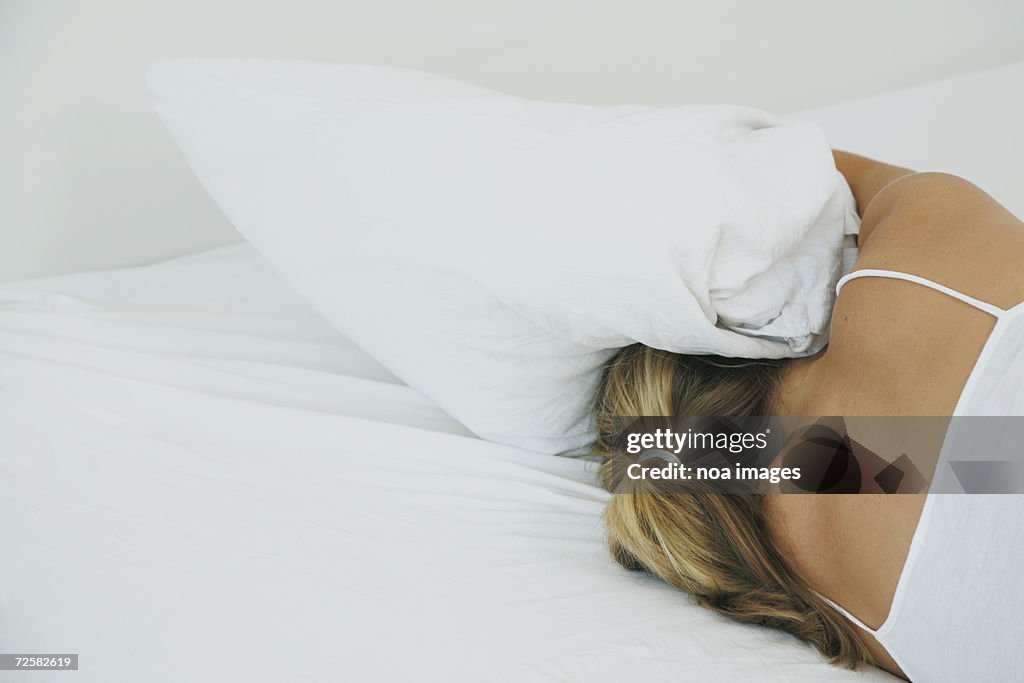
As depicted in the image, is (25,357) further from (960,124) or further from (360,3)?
(960,124)

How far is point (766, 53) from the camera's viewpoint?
4.40 ft

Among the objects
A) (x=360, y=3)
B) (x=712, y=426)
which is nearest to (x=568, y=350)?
(x=712, y=426)

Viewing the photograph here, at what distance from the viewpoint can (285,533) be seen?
715 mm

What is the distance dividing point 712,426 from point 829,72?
0.88 m

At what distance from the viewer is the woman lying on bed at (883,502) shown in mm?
590

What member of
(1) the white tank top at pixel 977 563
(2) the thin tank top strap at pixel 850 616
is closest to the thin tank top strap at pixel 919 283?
(1) the white tank top at pixel 977 563

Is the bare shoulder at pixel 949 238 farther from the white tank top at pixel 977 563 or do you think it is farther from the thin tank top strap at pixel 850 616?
the thin tank top strap at pixel 850 616

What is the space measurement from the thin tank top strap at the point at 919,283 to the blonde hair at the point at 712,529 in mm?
123

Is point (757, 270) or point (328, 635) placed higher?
point (757, 270)

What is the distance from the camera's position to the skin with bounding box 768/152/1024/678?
0.61 metres

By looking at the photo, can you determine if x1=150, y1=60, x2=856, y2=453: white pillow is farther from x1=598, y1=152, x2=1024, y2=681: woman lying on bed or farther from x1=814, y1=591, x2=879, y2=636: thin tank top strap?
x1=814, y1=591, x2=879, y2=636: thin tank top strap

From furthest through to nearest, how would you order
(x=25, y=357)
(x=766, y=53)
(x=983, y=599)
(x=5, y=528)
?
(x=766, y=53)
(x=25, y=357)
(x=5, y=528)
(x=983, y=599)

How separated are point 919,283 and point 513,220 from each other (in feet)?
1.09

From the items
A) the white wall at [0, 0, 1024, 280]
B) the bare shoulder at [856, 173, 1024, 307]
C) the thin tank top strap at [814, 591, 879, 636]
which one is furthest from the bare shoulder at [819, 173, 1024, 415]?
the white wall at [0, 0, 1024, 280]
